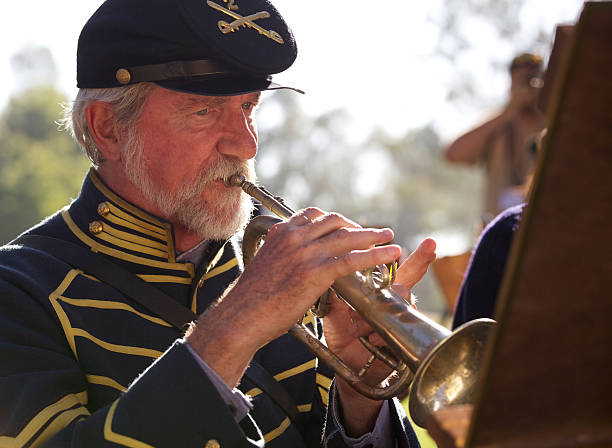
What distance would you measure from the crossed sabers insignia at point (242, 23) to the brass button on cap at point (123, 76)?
37 centimetres

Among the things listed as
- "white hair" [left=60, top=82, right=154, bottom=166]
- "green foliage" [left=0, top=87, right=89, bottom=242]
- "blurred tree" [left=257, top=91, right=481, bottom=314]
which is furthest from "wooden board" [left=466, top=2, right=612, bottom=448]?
"blurred tree" [left=257, top=91, right=481, bottom=314]

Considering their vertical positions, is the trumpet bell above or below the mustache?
below

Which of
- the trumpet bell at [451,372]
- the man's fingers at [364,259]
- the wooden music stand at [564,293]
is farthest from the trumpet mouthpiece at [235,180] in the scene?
the wooden music stand at [564,293]

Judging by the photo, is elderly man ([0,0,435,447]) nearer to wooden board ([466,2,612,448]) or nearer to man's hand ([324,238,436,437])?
man's hand ([324,238,436,437])

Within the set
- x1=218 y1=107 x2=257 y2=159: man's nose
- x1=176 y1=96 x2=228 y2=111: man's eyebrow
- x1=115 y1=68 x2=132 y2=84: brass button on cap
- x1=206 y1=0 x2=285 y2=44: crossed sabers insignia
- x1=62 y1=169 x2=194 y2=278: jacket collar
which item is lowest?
x1=62 y1=169 x2=194 y2=278: jacket collar

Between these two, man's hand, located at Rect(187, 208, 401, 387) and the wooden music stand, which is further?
man's hand, located at Rect(187, 208, 401, 387)

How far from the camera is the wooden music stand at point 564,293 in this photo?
3.27 ft

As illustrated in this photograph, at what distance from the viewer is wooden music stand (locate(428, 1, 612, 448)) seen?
100 cm

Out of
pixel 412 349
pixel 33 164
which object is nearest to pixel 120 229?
pixel 412 349

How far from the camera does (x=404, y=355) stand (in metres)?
2.08

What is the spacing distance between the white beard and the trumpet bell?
1.09 metres

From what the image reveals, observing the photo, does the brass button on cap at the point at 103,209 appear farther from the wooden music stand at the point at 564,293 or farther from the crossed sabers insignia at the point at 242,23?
the wooden music stand at the point at 564,293

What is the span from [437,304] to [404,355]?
50945 millimetres

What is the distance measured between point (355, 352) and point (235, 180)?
758mm
